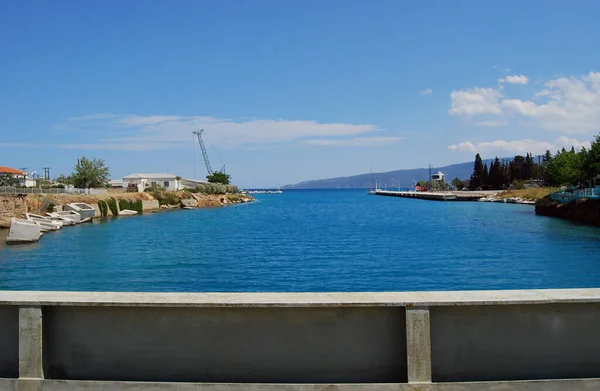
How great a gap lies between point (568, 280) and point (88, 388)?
82.1 ft

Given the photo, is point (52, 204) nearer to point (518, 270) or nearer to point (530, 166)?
point (518, 270)

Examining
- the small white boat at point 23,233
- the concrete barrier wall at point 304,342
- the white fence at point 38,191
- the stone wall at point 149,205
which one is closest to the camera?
the concrete barrier wall at point 304,342

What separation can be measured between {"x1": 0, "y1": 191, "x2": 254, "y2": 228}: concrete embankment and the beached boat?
1.19 metres

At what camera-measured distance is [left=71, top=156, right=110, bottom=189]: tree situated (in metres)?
102

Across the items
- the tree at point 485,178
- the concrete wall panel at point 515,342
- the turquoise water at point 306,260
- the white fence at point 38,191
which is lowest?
the turquoise water at point 306,260

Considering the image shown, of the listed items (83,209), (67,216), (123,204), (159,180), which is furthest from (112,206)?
(159,180)

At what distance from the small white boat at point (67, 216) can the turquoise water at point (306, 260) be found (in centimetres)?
1032

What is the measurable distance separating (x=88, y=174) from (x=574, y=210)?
8447 cm

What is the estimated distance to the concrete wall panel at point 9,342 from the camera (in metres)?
5.06

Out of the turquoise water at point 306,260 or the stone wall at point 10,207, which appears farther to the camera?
the stone wall at point 10,207

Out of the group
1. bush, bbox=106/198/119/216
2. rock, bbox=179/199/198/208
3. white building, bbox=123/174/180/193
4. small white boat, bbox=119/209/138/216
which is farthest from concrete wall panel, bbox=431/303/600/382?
white building, bbox=123/174/180/193

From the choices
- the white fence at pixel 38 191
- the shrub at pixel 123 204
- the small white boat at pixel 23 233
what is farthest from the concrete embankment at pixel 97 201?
the small white boat at pixel 23 233

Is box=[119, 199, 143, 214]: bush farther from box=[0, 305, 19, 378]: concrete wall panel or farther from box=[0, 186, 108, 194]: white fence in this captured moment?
box=[0, 305, 19, 378]: concrete wall panel

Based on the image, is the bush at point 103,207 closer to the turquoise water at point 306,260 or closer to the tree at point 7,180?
the tree at point 7,180
